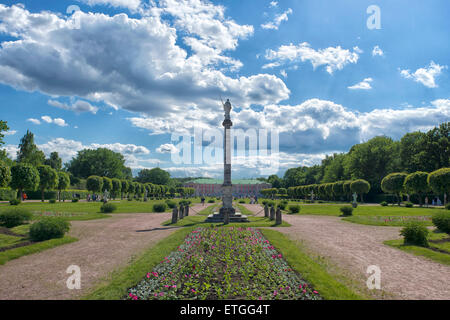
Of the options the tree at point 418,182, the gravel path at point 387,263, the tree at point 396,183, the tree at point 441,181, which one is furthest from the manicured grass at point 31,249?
the tree at point 396,183

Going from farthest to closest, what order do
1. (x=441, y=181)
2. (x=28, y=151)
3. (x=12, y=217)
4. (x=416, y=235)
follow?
(x=28, y=151), (x=441, y=181), (x=12, y=217), (x=416, y=235)

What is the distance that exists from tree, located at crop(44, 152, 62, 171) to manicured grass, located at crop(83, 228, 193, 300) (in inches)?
3913

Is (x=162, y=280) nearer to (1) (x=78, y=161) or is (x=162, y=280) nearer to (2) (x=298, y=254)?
(2) (x=298, y=254)

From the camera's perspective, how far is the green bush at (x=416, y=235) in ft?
40.7

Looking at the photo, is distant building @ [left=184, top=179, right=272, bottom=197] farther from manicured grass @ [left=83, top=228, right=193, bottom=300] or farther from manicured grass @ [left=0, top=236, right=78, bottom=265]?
manicured grass @ [left=83, top=228, right=193, bottom=300]

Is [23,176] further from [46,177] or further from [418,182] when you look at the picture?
[418,182]

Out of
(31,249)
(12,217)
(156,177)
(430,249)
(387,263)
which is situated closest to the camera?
(387,263)

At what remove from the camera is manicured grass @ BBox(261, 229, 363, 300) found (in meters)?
6.41

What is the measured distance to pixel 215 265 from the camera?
8844 millimetres

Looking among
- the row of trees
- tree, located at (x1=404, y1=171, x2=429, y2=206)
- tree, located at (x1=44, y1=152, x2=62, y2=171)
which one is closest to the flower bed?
the row of trees

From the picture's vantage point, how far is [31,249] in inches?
436

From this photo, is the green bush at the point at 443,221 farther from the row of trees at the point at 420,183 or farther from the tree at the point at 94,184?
the tree at the point at 94,184

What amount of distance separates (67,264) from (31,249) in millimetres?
Answer: 3079

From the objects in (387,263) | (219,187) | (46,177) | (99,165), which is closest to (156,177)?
(99,165)
